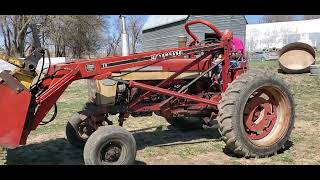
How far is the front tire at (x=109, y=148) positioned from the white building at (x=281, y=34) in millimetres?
39158

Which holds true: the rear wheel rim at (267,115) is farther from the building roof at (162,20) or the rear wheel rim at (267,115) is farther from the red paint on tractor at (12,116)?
the building roof at (162,20)

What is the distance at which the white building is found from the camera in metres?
42.1

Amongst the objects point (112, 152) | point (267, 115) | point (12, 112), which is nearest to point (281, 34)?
point (267, 115)

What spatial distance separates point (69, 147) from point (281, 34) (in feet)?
143

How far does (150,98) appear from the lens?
619 centimetres

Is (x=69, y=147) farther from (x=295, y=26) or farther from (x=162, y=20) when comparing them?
(x=295, y=26)

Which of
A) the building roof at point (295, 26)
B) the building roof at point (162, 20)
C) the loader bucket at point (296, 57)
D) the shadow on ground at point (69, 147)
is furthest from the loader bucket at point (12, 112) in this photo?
the building roof at point (295, 26)

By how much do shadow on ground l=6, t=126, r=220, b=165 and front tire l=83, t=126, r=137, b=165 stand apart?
52 cm

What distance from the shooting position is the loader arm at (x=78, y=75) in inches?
189

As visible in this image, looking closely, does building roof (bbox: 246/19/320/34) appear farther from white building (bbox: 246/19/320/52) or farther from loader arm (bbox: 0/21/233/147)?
loader arm (bbox: 0/21/233/147)

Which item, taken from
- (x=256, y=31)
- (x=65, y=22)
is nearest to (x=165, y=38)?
(x=65, y=22)

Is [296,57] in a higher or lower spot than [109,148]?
higher

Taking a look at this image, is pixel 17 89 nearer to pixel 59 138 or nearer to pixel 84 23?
pixel 59 138

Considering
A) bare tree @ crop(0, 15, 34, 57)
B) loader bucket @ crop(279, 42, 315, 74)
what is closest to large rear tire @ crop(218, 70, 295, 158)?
loader bucket @ crop(279, 42, 315, 74)
